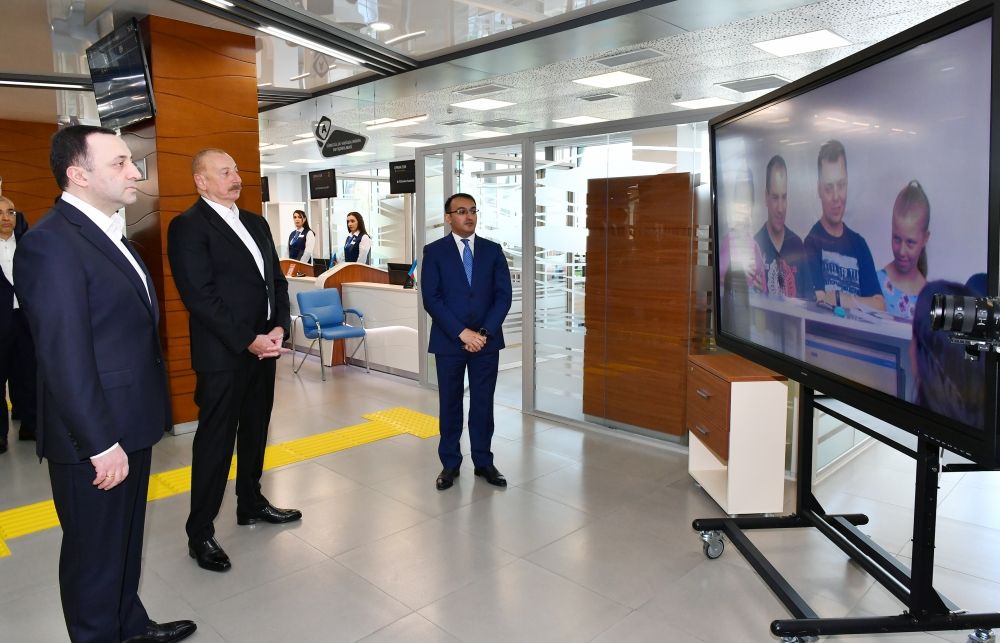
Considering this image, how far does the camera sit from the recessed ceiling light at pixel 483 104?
9.82 meters

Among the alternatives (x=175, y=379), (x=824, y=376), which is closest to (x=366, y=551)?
(x=824, y=376)

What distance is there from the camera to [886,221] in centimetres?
216

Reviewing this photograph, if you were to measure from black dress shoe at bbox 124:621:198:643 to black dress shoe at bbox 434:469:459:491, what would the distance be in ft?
5.68

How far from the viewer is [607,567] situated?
10.4 feet

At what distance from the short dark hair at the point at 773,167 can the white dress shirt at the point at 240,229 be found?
7.86 ft

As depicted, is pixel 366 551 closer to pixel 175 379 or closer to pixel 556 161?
pixel 175 379

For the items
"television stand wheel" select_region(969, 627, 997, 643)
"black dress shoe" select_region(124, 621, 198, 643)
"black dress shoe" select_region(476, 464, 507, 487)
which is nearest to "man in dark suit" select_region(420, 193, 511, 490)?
"black dress shoe" select_region(476, 464, 507, 487)

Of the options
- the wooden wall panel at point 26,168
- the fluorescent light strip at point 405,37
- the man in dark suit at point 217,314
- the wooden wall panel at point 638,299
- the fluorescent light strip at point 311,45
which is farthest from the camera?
the wooden wall panel at point 26,168

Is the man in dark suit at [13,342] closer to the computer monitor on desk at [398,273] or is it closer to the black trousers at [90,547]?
the black trousers at [90,547]

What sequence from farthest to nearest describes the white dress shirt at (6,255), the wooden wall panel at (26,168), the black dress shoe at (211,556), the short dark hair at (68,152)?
1. the wooden wall panel at (26,168)
2. the white dress shirt at (6,255)
3. the black dress shoe at (211,556)
4. the short dark hair at (68,152)

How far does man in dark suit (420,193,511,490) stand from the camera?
163 inches

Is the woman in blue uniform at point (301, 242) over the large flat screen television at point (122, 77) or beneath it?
beneath

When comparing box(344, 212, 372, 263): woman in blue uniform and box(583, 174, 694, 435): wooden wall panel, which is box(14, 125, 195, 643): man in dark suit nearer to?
box(583, 174, 694, 435): wooden wall panel

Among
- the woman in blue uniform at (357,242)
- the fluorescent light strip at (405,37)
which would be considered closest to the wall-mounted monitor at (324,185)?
the woman in blue uniform at (357,242)
